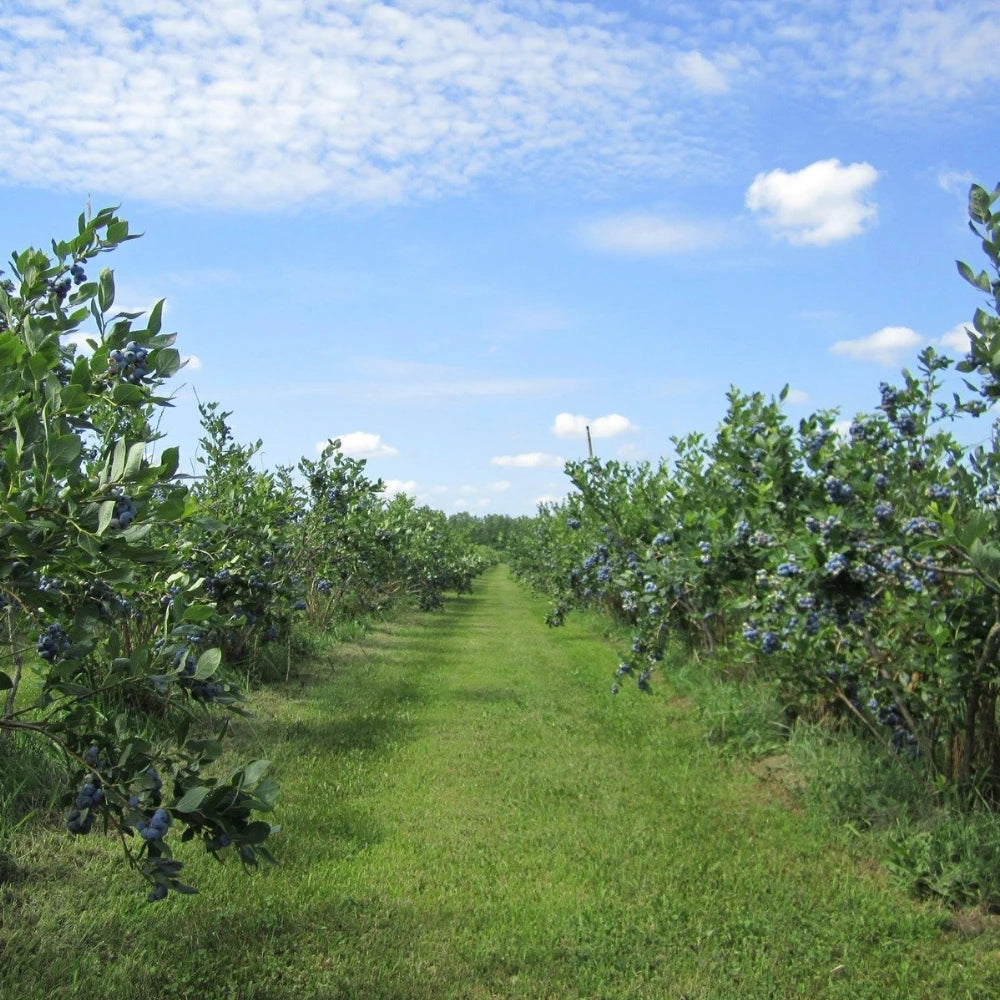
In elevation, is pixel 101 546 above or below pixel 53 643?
above

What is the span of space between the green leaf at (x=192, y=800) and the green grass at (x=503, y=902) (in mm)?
1578

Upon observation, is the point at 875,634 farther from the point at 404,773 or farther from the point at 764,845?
the point at 404,773

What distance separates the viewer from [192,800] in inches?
95.7

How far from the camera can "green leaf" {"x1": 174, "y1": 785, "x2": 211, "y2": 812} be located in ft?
7.92

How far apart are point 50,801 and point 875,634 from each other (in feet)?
16.3

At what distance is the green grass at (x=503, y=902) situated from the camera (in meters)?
3.83

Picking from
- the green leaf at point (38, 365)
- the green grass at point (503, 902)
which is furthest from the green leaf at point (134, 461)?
the green grass at point (503, 902)

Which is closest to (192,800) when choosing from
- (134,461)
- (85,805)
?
(85,805)

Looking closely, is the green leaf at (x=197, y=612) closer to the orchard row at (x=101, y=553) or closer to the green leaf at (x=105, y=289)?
the orchard row at (x=101, y=553)

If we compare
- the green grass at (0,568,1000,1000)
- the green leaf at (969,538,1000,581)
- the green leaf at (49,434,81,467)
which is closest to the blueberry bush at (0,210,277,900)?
the green leaf at (49,434,81,467)

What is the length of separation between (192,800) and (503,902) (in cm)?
263

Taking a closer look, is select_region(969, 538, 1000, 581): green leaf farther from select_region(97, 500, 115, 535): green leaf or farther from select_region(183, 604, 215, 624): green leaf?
select_region(97, 500, 115, 535): green leaf

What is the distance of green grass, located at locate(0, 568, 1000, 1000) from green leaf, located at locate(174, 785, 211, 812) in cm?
158

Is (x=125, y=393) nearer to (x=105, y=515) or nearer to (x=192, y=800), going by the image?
(x=105, y=515)
